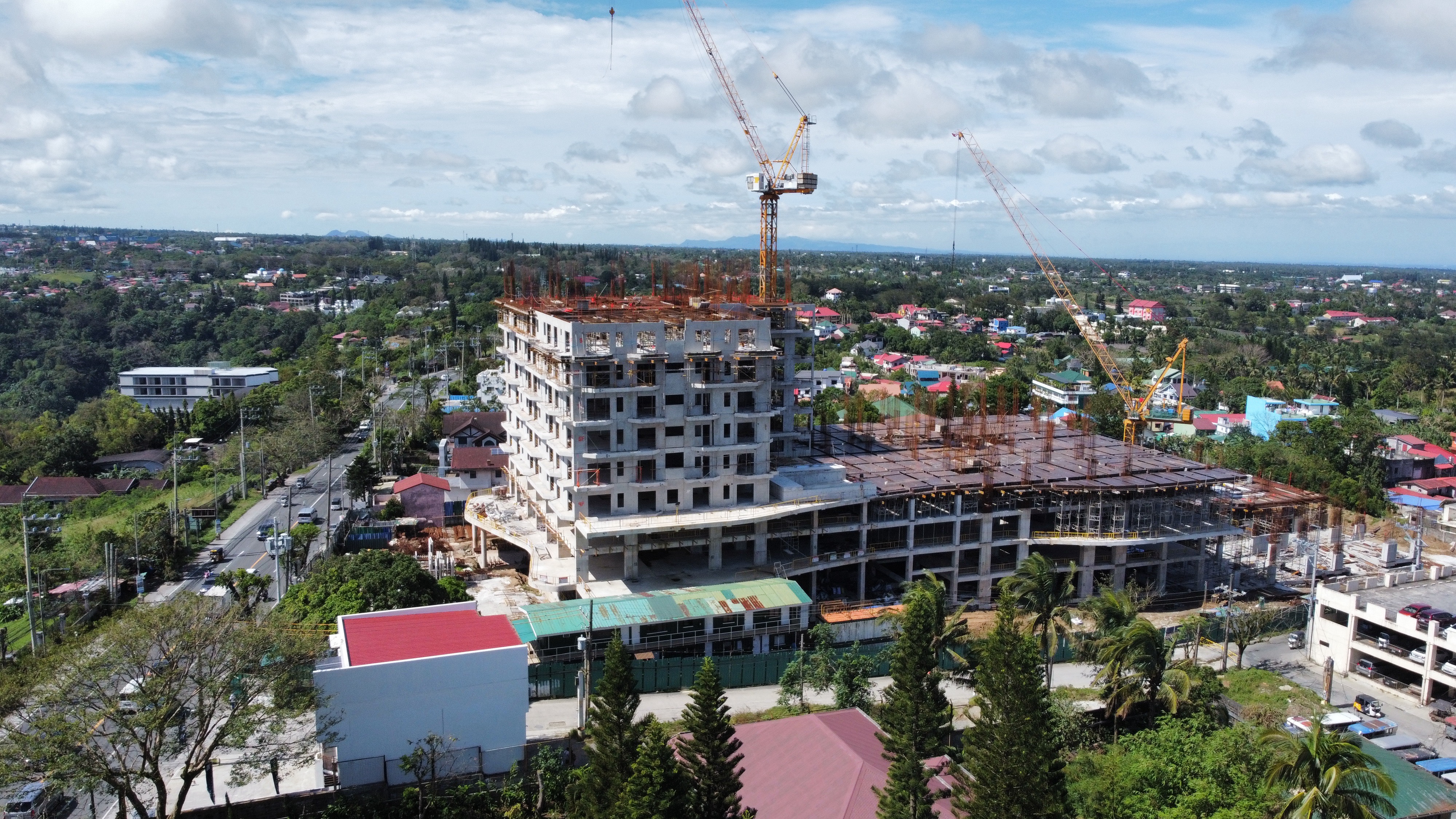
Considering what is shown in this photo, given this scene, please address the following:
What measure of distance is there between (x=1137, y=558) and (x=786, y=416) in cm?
2153

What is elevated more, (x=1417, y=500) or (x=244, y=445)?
(x=244, y=445)

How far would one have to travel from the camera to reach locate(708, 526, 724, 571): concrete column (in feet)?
169

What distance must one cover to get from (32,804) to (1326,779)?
3634 cm

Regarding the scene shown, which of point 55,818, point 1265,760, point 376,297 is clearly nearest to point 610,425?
point 55,818

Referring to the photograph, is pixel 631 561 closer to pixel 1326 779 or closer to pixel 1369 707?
pixel 1326 779

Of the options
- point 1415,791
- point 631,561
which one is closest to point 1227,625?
point 1415,791

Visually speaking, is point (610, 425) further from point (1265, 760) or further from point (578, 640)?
point (1265, 760)

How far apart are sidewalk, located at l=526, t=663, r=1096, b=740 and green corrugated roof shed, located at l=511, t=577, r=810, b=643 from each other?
125 inches

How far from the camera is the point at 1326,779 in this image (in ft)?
83.4

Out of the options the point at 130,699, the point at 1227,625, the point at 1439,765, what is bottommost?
the point at 1439,765

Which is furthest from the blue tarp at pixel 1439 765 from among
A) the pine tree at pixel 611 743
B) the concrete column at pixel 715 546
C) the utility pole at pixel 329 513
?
the utility pole at pixel 329 513

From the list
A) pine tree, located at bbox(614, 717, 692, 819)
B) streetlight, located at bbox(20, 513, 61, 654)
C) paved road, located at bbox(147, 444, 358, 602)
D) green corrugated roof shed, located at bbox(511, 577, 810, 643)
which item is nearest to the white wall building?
green corrugated roof shed, located at bbox(511, 577, 810, 643)

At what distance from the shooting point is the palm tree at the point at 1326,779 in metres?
25.1

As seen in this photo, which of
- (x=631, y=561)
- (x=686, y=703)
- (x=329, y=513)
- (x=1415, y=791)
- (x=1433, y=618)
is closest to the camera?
(x=1415, y=791)
